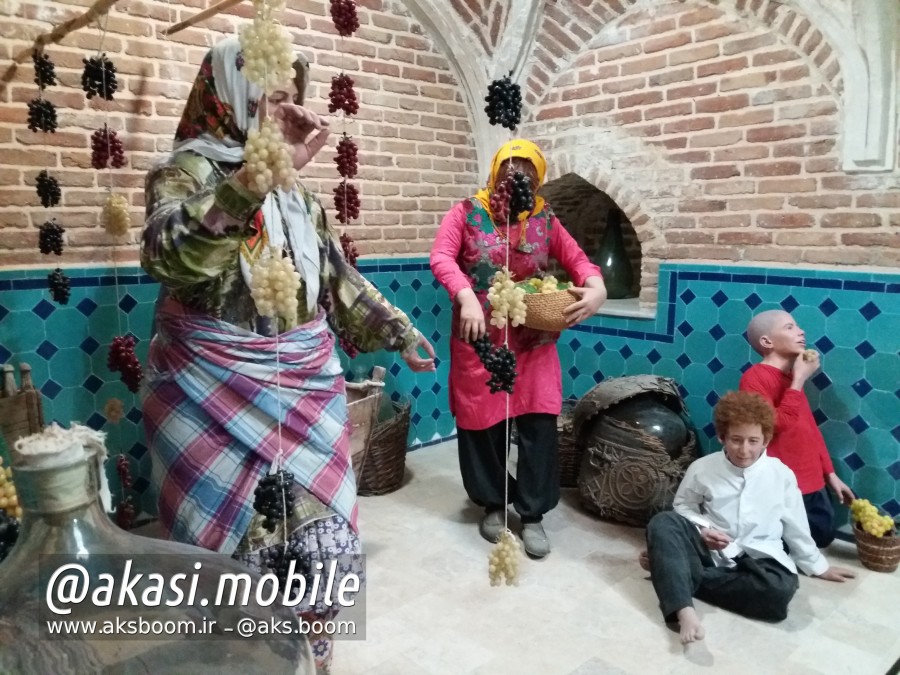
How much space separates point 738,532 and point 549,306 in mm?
961

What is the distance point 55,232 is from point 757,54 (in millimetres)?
2721

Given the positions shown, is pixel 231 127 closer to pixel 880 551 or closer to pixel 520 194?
pixel 520 194

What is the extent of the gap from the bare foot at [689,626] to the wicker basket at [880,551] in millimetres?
850

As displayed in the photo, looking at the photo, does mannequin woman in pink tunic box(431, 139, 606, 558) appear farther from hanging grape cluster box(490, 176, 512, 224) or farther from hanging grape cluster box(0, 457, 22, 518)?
hanging grape cluster box(0, 457, 22, 518)

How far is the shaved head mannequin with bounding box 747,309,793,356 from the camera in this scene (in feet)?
8.40

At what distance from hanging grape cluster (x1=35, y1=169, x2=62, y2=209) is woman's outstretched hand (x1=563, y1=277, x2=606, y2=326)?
5.60 ft

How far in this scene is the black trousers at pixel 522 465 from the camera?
8.26ft

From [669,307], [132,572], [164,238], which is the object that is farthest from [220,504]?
[669,307]

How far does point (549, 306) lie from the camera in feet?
6.91

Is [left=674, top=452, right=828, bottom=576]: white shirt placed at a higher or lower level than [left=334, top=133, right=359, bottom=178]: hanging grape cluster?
lower

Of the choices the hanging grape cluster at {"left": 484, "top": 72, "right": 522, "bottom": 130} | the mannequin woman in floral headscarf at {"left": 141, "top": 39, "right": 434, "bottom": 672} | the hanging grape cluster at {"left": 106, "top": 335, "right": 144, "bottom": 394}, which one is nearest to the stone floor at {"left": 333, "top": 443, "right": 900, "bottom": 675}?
the mannequin woman in floral headscarf at {"left": 141, "top": 39, "right": 434, "bottom": 672}

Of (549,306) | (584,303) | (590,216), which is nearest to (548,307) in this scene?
(549,306)

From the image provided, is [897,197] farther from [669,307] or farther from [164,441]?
[164,441]

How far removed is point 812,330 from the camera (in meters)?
2.65
